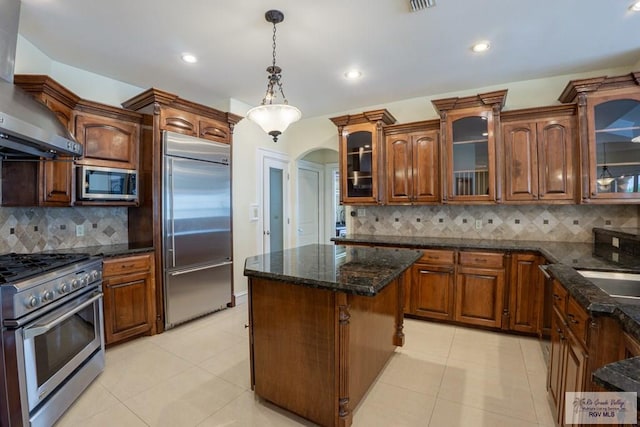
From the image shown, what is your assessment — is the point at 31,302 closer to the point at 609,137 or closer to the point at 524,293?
the point at 524,293

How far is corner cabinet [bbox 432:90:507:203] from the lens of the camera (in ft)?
10.8

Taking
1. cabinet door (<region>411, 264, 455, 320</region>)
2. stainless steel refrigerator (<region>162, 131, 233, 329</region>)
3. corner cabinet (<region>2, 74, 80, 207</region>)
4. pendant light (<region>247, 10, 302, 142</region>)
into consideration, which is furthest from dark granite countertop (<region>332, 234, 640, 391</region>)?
corner cabinet (<region>2, 74, 80, 207</region>)

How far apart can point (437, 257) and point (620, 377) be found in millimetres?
2697

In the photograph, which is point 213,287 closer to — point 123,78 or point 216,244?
point 216,244

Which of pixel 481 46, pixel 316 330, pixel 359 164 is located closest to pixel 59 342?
pixel 316 330

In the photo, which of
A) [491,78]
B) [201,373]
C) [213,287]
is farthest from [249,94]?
[201,373]

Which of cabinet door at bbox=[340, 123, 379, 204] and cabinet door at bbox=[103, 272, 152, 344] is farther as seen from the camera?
cabinet door at bbox=[340, 123, 379, 204]

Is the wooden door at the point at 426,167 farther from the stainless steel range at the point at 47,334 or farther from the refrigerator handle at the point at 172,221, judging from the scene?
the stainless steel range at the point at 47,334

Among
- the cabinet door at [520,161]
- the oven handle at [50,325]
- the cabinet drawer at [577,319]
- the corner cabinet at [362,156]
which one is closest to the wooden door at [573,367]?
the cabinet drawer at [577,319]

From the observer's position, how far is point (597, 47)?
2.75 m

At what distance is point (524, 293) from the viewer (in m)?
3.03

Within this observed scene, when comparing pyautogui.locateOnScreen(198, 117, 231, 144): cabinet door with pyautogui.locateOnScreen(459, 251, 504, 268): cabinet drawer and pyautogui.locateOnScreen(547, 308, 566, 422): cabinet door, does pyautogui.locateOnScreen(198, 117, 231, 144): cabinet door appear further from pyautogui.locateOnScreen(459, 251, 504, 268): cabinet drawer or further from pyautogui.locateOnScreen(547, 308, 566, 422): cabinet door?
pyautogui.locateOnScreen(547, 308, 566, 422): cabinet door

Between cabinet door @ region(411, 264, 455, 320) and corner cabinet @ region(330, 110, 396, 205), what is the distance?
106 cm

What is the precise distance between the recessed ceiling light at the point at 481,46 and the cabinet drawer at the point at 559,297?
211 centimetres
